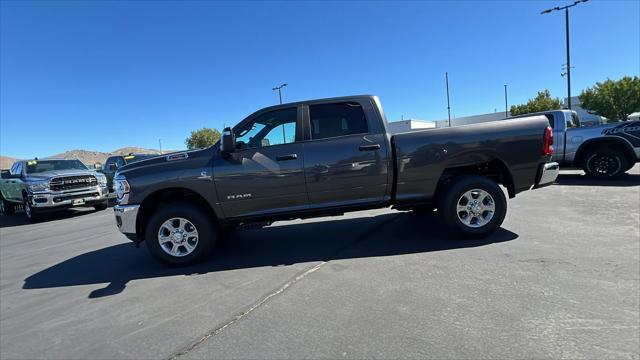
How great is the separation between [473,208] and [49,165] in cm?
1373

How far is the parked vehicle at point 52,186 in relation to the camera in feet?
37.3

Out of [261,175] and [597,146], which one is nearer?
[261,175]

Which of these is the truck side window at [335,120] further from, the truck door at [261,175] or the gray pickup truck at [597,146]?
the gray pickup truck at [597,146]

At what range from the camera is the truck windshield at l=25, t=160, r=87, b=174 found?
1252cm

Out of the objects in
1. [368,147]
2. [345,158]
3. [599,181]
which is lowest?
[599,181]

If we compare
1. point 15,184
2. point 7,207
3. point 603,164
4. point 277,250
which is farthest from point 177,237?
point 7,207

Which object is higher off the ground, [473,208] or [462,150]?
[462,150]

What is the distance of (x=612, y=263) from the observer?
4.01m

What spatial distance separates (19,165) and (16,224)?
240 cm

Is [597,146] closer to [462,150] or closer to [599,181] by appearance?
[599,181]

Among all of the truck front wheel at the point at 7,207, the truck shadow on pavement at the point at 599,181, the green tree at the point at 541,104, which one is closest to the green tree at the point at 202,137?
the green tree at the point at 541,104

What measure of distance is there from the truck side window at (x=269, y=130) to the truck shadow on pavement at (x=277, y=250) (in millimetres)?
1552

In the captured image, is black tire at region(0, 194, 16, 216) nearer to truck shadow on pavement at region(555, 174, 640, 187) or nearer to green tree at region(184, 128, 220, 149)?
truck shadow on pavement at region(555, 174, 640, 187)

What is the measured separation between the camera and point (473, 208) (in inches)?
203
